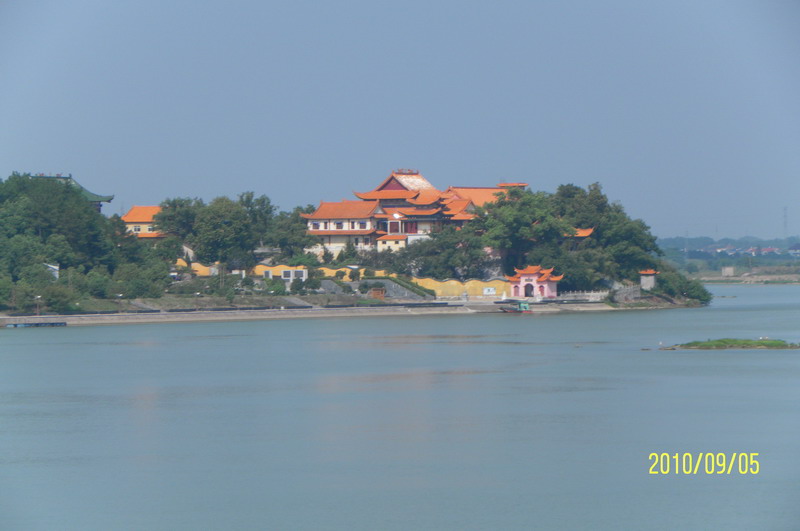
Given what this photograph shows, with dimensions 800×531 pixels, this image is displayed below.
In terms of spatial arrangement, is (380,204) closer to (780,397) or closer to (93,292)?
(93,292)

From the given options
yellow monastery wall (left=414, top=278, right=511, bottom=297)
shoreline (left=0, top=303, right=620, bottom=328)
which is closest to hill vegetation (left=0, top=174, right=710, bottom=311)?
yellow monastery wall (left=414, top=278, right=511, bottom=297)

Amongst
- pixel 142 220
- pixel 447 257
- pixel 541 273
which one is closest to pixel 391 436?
pixel 541 273

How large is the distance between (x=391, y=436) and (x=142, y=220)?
38947 millimetres

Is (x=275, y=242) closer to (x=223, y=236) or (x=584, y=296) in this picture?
(x=223, y=236)

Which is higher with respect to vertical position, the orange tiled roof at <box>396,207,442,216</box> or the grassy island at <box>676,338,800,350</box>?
the orange tiled roof at <box>396,207,442,216</box>

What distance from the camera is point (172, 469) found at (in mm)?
13055

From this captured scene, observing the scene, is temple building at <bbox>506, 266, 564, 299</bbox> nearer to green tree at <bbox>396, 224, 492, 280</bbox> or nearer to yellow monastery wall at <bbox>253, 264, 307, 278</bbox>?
green tree at <bbox>396, 224, 492, 280</bbox>

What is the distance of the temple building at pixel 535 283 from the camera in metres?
45.7

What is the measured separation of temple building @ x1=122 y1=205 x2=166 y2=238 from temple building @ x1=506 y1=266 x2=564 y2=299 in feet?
54.1

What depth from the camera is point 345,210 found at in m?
51.6

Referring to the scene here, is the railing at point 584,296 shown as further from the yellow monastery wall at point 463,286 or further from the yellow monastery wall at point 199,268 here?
the yellow monastery wall at point 199,268

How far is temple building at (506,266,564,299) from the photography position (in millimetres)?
45719
